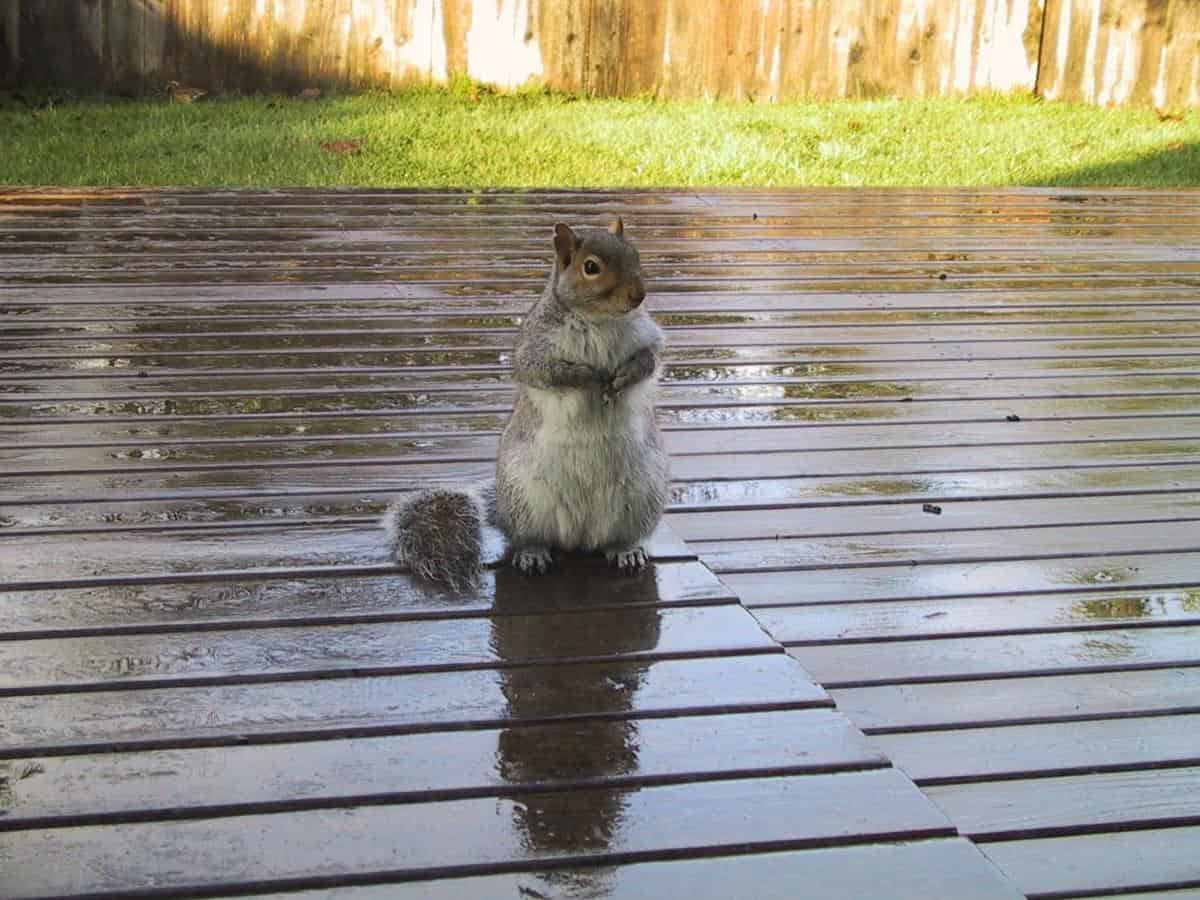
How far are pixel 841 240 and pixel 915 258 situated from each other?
1.19 feet

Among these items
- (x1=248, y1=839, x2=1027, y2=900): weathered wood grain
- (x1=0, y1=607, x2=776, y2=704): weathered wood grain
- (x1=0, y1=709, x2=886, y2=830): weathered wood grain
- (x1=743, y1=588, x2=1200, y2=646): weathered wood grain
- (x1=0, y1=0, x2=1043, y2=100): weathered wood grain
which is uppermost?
(x1=0, y1=0, x2=1043, y2=100): weathered wood grain

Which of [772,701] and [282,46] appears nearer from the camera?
[772,701]

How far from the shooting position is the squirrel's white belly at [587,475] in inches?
107

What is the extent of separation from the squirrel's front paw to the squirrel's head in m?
0.45

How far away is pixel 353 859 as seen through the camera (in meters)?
1.68

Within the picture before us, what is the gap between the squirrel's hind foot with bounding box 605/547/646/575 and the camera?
265cm

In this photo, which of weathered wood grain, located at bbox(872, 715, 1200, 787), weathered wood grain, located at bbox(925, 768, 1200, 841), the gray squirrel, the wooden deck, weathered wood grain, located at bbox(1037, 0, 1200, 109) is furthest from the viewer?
weathered wood grain, located at bbox(1037, 0, 1200, 109)

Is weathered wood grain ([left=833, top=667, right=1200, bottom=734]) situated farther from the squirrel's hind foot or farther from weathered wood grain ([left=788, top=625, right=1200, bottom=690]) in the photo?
the squirrel's hind foot

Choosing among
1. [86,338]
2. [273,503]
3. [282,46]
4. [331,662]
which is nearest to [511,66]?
[282,46]

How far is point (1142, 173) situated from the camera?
804cm

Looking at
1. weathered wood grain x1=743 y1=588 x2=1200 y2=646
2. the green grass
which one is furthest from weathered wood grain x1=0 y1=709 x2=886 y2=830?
the green grass

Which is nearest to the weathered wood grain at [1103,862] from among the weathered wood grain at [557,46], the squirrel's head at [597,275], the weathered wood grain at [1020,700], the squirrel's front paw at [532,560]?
the weathered wood grain at [1020,700]

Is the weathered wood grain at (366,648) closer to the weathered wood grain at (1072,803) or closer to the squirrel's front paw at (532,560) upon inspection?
the squirrel's front paw at (532,560)

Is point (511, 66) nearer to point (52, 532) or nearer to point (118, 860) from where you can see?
point (52, 532)
